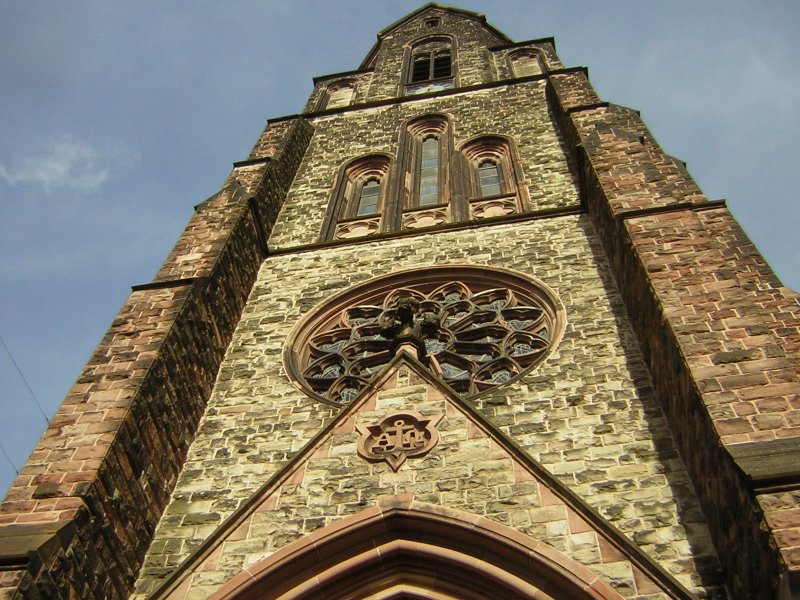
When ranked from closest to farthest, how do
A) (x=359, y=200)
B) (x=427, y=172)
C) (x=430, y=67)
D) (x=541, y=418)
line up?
(x=541, y=418)
(x=359, y=200)
(x=427, y=172)
(x=430, y=67)

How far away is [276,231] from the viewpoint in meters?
13.6

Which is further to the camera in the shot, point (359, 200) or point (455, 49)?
point (455, 49)

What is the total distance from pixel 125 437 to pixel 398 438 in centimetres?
226

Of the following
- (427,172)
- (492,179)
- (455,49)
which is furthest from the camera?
(455,49)

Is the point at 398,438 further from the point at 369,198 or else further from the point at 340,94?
the point at 340,94

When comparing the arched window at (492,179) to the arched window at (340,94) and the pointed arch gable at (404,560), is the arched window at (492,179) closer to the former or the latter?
the arched window at (340,94)

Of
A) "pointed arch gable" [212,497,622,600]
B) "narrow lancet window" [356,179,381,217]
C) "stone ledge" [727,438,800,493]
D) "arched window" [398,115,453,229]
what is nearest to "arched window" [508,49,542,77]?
"arched window" [398,115,453,229]

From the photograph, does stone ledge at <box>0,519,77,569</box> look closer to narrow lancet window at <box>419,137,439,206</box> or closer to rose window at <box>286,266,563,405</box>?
rose window at <box>286,266,563,405</box>

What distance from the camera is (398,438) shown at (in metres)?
7.28

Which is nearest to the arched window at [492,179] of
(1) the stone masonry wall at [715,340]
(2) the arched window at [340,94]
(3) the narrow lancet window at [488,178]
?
(3) the narrow lancet window at [488,178]

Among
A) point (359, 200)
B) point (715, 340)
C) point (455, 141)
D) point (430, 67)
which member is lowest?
point (715, 340)

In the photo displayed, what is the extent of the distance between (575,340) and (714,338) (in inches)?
89.6

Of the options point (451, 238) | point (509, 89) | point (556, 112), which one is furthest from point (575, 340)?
point (509, 89)

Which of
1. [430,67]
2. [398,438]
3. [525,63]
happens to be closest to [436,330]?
[398,438]
